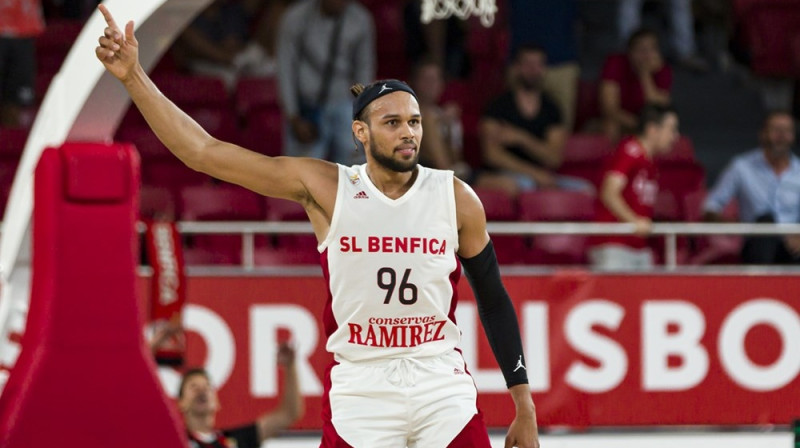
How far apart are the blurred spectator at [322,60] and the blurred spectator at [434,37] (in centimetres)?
135

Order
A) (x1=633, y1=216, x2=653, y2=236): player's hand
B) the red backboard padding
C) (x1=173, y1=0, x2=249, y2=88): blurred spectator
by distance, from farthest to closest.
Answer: (x1=173, y1=0, x2=249, y2=88): blurred spectator < (x1=633, y1=216, x2=653, y2=236): player's hand < the red backboard padding

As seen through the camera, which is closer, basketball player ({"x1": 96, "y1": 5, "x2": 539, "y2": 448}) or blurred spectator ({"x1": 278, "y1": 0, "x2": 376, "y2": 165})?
basketball player ({"x1": 96, "y1": 5, "x2": 539, "y2": 448})

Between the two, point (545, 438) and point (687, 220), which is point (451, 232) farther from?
point (687, 220)

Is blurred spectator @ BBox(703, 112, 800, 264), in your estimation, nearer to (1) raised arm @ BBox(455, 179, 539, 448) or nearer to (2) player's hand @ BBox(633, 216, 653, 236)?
A: (2) player's hand @ BBox(633, 216, 653, 236)

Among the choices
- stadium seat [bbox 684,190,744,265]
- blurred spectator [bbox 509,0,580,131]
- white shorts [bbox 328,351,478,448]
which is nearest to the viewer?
white shorts [bbox 328,351,478,448]

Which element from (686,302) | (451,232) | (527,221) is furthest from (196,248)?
(451,232)

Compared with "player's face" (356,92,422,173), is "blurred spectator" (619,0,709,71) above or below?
above

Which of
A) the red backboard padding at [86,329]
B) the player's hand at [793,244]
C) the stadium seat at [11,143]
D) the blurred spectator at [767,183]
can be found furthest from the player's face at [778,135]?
the red backboard padding at [86,329]

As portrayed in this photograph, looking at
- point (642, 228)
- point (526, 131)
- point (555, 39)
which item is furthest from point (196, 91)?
point (642, 228)

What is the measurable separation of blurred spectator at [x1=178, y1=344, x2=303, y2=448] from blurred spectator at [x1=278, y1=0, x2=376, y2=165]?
10.4 ft

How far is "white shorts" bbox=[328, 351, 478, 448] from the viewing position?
15.4 feet

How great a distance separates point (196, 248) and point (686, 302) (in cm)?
320

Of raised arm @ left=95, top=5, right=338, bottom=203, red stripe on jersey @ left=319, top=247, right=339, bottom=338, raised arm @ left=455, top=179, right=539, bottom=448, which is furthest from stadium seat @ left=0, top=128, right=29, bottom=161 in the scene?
raised arm @ left=455, top=179, right=539, bottom=448

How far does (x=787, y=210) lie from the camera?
409 inches
